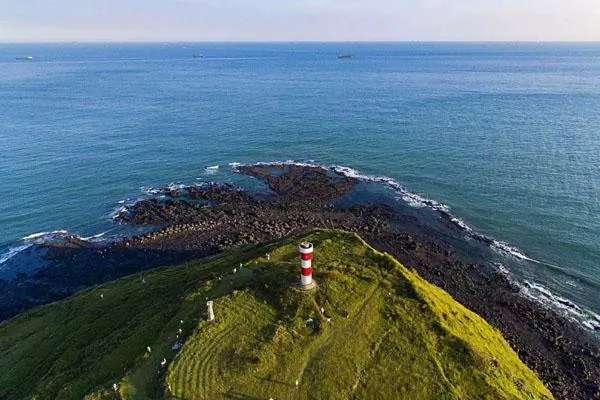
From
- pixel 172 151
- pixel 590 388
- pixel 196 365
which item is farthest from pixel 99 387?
pixel 172 151

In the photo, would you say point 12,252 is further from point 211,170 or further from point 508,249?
point 508,249

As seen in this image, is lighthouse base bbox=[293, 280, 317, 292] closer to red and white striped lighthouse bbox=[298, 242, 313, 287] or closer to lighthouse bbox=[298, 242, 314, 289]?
lighthouse bbox=[298, 242, 314, 289]

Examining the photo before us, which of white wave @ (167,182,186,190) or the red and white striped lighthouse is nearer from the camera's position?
the red and white striped lighthouse

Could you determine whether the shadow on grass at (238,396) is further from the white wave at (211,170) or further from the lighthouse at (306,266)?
the white wave at (211,170)

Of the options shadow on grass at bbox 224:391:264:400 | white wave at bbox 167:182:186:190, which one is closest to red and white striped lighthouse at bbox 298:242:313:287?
shadow on grass at bbox 224:391:264:400

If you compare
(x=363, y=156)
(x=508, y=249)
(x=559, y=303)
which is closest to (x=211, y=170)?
(x=363, y=156)

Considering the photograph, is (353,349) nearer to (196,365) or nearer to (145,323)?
(196,365)
